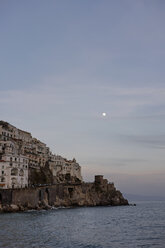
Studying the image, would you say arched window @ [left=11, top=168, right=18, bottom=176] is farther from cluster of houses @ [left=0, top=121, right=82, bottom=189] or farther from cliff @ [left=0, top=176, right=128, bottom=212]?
cliff @ [left=0, top=176, right=128, bottom=212]

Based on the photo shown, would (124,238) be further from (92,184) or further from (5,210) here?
(92,184)

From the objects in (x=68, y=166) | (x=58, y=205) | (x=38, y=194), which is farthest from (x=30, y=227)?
(x=68, y=166)

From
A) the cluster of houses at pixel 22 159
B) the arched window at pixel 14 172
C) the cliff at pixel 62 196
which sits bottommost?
the cliff at pixel 62 196

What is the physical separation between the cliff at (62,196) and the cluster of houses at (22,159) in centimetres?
1013

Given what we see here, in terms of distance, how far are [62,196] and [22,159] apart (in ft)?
75.2

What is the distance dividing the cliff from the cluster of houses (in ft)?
33.2

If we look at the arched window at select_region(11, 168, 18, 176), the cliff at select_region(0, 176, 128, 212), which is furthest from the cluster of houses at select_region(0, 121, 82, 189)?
the cliff at select_region(0, 176, 128, 212)

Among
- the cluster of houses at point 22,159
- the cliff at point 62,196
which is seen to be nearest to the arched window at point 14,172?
the cluster of houses at point 22,159

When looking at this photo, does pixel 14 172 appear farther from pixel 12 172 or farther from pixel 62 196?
pixel 62 196

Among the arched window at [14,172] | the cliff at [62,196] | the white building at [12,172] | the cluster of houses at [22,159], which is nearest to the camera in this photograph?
the cliff at [62,196]

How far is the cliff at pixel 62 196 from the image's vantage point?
97.8 meters

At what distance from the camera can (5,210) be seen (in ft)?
306

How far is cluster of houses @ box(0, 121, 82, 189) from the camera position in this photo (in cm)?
11181

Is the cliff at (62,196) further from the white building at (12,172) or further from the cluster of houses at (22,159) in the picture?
the cluster of houses at (22,159)
